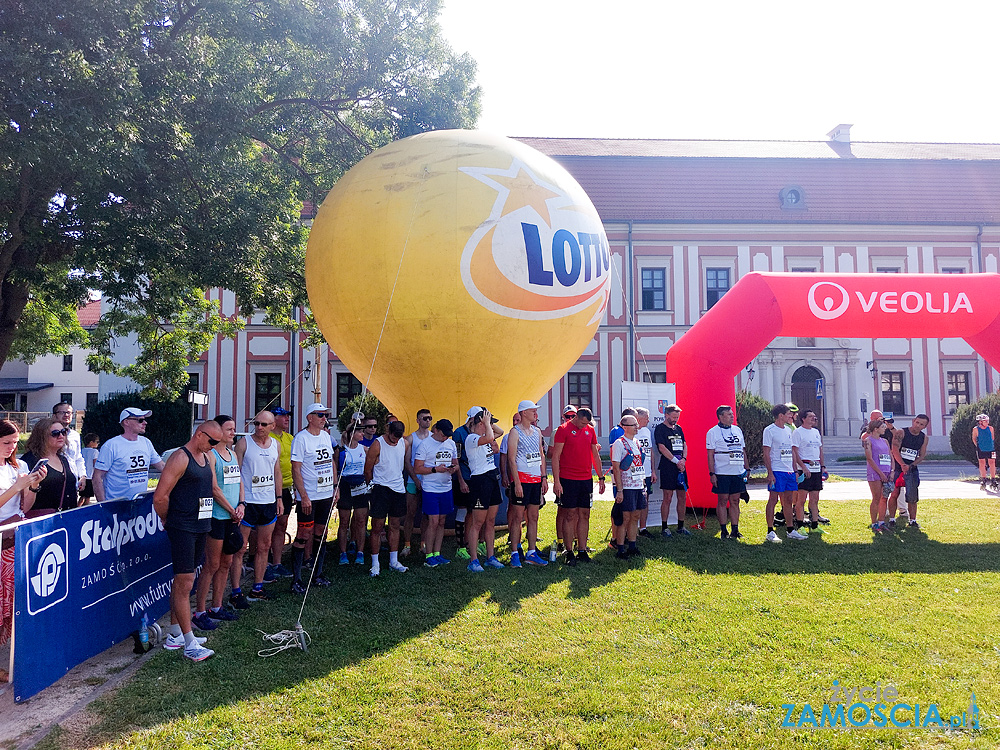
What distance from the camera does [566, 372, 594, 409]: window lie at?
28502mm

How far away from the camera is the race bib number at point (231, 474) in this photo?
17.4 ft

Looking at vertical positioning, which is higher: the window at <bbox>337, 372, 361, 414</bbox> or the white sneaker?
the window at <bbox>337, 372, 361, 414</bbox>

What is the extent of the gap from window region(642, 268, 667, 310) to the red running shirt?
23232 mm

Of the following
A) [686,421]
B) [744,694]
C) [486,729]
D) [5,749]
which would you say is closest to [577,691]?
[486,729]

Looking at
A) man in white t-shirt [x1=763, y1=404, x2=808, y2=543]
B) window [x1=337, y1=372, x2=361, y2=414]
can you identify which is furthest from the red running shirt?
window [x1=337, y1=372, x2=361, y2=414]

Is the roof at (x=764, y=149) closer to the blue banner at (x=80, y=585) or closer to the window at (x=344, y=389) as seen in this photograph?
the window at (x=344, y=389)

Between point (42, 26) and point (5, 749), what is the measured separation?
8.47m

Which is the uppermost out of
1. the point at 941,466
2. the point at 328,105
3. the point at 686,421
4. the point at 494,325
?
the point at 328,105

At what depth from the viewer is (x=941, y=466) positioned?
66.6 feet

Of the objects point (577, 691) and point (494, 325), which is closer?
point (577, 691)

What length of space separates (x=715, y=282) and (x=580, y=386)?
813cm

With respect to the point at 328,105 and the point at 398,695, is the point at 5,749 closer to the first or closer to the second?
the point at 398,695

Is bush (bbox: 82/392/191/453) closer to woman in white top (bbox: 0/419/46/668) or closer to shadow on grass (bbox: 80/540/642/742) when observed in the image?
shadow on grass (bbox: 80/540/642/742)

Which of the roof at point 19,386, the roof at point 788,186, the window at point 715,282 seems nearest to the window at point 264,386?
the roof at point 788,186
